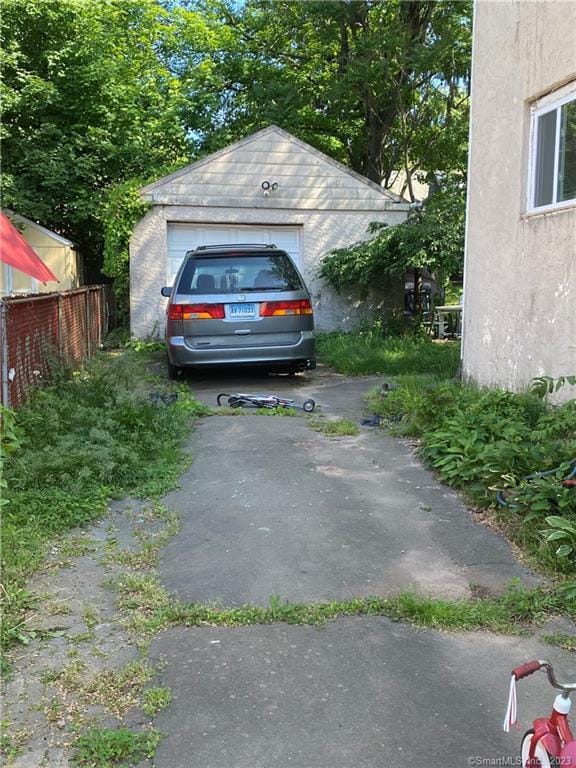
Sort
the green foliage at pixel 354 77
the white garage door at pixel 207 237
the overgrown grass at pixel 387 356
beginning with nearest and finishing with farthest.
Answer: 1. the overgrown grass at pixel 387 356
2. the white garage door at pixel 207 237
3. the green foliage at pixel 354 77

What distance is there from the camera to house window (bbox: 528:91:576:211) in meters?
5.80

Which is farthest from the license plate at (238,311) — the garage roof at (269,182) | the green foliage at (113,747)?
the green foliage at (113,747)

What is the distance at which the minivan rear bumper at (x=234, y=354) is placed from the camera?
8836 mm

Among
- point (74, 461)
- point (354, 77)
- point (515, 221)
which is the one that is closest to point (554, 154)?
point (515, 221)

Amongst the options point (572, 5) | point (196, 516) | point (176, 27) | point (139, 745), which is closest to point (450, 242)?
point (572, 5)

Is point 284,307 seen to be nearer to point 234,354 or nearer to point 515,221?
point 234,354

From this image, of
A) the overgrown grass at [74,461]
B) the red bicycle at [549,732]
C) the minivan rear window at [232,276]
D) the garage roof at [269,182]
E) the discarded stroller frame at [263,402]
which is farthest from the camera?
the garage roof at [269,182]

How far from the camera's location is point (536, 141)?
6.41 m

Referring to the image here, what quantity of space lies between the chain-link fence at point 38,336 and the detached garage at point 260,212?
7.55ft

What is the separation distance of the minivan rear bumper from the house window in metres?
A: 3.53

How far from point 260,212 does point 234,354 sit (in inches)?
243

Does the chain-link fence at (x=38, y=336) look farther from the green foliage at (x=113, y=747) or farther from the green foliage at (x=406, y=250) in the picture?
the green foliage at (x=406, y=250)

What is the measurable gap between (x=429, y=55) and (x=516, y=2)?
1054 centimetres

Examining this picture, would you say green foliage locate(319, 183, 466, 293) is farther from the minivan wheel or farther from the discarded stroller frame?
the discarded stroller frame
